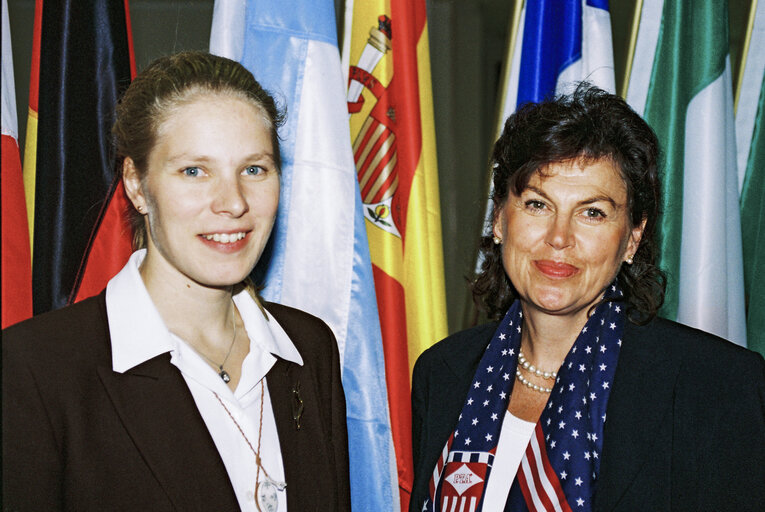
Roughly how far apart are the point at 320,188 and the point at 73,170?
70 centimetres

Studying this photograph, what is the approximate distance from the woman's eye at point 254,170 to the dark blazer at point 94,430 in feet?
1.37

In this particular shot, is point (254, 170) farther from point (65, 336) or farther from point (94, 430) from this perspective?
point (94, 430)

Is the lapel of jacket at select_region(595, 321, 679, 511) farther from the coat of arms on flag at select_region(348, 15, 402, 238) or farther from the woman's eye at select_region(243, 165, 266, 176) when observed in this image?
the woman's eye at select_region(243, 165, 266, 176)

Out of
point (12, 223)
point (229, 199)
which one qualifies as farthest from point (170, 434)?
point (12, 223)

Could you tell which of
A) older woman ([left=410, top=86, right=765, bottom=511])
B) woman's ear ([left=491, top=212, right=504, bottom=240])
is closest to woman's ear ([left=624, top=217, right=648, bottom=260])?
older woman ([left=410, top=86, right=765, bottom=511])

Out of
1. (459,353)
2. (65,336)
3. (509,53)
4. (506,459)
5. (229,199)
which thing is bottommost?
Result: (506,459)

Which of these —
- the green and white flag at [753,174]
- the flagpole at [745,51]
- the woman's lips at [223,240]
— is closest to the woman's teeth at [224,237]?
the woman's lips at [223,240]

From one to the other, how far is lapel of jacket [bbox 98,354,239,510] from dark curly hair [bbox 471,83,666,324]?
40.0 inches

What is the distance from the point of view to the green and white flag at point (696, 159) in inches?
101

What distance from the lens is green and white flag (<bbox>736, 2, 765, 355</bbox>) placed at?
8.77 feet

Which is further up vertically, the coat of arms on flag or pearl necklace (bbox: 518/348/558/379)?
the coat of arms on flag

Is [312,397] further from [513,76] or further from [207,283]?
[513,76]

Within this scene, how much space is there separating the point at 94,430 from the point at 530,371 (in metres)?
1.17

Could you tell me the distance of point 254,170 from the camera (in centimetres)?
163
